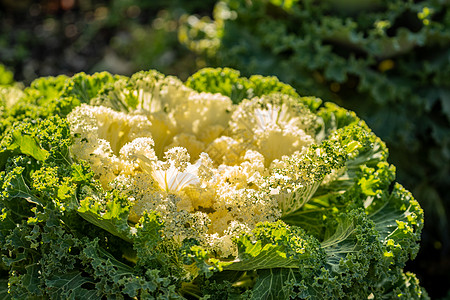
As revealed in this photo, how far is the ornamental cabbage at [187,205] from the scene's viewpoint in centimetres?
179

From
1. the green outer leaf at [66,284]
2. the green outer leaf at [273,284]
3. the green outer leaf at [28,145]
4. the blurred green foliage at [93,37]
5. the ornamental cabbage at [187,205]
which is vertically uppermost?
the green outer leaf at [28,145]

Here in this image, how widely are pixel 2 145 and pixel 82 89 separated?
0.55m

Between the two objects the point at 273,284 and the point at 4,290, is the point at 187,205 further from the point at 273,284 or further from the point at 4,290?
the point at 4,290

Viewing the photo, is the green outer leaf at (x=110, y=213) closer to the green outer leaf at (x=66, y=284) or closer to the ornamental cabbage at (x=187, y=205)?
the ornamental cabbage at (x=187, y=205)

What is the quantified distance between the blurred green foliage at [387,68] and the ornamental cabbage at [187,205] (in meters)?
1.60

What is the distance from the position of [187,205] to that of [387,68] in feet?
9.31

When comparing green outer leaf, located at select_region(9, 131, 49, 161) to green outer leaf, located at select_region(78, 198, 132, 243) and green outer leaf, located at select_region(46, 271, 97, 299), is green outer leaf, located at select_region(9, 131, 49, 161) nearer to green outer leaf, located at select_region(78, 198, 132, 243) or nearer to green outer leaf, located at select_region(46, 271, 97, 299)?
green outer leaf, located at select_region(78, 198, 132, 243)

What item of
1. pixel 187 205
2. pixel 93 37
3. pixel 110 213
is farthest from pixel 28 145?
pixel 93 37

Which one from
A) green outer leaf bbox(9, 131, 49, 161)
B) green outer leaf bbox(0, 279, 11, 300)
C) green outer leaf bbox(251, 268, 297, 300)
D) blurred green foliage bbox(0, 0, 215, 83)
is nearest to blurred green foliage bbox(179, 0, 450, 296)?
blurred green foliage bbox(0, 0, 215, 83)

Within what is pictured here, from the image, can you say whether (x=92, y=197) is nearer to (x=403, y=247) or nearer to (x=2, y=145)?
(x=2, y=145)

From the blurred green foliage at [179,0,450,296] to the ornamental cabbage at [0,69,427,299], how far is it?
5.25 ft

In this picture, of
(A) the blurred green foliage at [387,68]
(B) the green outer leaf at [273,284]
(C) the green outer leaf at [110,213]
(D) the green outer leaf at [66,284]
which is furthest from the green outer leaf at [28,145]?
(A) the blurred green foliage at [387,68]

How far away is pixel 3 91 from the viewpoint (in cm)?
277

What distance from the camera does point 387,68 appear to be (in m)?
→ 4.14
